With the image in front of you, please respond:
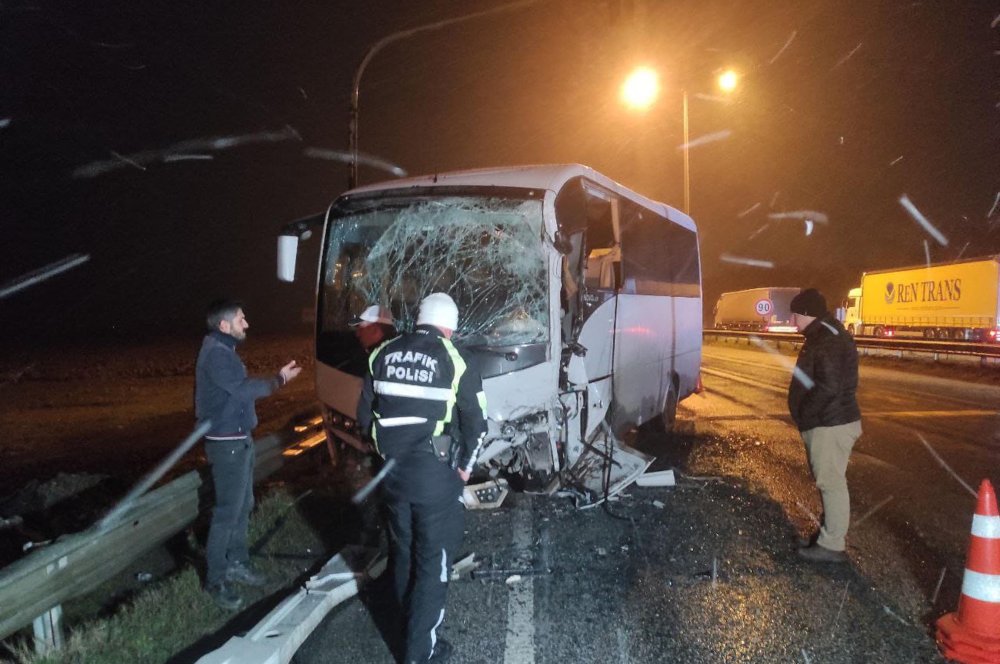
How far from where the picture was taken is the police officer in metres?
3.67

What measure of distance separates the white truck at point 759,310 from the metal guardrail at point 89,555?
39607 millimetres

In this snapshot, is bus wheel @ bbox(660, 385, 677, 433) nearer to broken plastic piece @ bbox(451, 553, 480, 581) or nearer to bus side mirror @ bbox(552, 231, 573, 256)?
bus side mirror @ bbox(552, 231, 573, 256)

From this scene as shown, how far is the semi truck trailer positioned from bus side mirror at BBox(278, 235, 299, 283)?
28257mm

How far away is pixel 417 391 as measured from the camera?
3.66 meters

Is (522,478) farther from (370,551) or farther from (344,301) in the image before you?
(344,301)

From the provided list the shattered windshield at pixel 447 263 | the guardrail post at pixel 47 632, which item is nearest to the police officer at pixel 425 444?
the guardrail post at pixel 47 632

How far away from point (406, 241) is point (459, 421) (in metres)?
3.11

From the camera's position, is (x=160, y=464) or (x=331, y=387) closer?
(x=331, y=387)

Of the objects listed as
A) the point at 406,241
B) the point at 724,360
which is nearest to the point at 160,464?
the point at 406,241

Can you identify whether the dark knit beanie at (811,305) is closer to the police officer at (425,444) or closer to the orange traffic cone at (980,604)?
the orange traffic cone at (980,604)

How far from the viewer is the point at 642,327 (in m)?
8.27

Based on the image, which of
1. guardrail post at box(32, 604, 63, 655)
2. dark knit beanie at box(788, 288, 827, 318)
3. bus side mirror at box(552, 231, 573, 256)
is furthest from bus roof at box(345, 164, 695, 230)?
guardrail post at box(32, 604, 63, 655)

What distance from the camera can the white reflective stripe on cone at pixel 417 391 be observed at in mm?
3660

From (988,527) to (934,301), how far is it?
1218 inches
